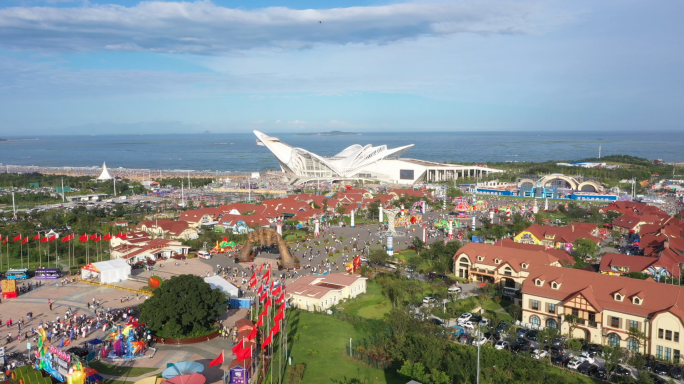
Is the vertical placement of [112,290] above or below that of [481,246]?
below

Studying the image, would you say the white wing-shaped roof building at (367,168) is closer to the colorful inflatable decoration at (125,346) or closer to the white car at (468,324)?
the white car at (468,324)

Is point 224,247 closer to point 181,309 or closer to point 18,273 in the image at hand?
point 18,273

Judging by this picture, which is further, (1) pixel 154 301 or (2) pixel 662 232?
(2) pixel 662 232

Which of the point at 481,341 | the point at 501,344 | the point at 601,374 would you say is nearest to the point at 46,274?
the point at 481,341

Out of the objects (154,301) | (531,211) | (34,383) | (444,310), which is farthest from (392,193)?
(34,383)

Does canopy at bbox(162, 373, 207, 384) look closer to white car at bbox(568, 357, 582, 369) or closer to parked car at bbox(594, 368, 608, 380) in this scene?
white car at bbox(568, 357, 582, 369)

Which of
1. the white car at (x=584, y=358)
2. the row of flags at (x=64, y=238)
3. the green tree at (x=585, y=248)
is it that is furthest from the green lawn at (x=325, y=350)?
the green tree at (x=585, y=248)

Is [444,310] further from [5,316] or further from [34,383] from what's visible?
[5,316]
